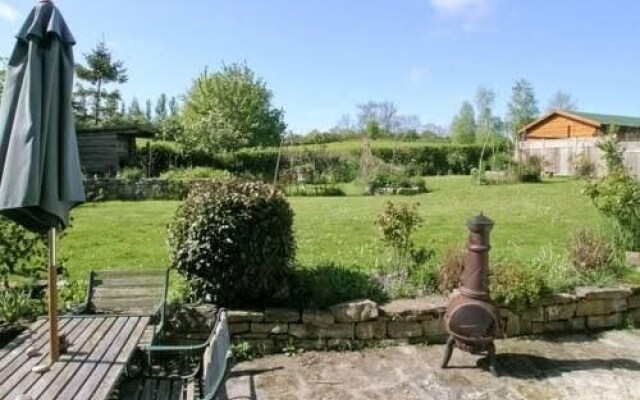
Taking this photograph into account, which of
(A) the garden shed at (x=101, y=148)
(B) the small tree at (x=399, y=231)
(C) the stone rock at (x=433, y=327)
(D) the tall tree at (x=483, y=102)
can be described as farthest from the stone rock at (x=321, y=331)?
(D) the tall tree at (x=483, y=102)

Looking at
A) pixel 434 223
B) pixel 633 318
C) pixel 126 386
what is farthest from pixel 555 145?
pixel 126 386

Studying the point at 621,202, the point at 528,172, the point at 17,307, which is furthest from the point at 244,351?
the point at 528,172

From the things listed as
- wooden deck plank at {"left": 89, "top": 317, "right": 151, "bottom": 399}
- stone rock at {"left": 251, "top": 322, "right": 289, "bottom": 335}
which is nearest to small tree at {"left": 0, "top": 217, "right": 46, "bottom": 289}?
wooden deck plank at {"left": 89, "top": 317, "right": 151, "bottom": 399}

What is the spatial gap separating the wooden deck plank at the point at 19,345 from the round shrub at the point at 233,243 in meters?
1.43

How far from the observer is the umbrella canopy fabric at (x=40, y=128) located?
3.15 meters

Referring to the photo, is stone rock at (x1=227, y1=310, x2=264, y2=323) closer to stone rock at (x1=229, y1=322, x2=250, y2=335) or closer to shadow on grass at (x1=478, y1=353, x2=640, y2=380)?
stone rock at (x1=229, y1=322, x2=250, y2=335)

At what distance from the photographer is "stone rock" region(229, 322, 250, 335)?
16.7 ft

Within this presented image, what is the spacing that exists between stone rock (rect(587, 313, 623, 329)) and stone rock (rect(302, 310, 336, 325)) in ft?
9.32

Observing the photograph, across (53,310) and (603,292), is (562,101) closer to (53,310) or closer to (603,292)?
(603,292)

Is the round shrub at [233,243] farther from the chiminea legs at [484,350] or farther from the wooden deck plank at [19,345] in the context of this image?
the chiminea legs at [484,350]

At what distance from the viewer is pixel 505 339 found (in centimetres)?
549

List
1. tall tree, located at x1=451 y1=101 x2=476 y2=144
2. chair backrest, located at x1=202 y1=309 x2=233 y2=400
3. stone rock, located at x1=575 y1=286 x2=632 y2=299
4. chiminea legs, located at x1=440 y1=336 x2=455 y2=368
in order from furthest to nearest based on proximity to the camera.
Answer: tall tree, located at x1=451 y1=101 x2=476 y2=144, stone rock, located at x1=575 y1=286 x2=632 y2=299, chiminea legs, located at x1=440 y1=336 x2=455 y2=368, chair backrest, located at x1=202 y1=309 x2=233 y2=400

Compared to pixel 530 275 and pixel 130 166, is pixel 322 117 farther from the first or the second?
pixel 530 275

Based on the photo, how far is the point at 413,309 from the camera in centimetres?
528
